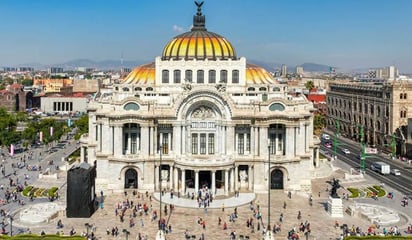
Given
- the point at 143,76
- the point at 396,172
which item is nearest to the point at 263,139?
the point at 143,76

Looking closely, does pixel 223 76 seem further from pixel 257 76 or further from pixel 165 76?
pixel 165 76

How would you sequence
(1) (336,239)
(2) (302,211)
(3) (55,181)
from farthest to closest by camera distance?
(3) (55,181), (2) (302,211), (1) (336,239)

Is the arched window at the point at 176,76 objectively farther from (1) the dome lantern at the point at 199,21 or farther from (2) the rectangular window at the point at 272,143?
(2) the rectangular window at the point at 272,143

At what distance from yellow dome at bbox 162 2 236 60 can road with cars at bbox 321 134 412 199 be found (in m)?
35.4

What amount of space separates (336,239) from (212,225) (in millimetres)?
15118

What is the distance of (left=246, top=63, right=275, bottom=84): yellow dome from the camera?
89.9 metres

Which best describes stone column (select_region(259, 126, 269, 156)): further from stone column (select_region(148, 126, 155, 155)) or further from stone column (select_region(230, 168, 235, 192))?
stone column (select_region(148, 126, 155, 155))

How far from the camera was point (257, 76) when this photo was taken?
9069 cm

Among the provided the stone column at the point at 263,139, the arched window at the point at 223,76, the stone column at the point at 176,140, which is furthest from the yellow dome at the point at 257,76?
the stone column at the point at 176,140

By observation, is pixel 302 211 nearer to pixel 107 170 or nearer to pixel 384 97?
pixel 107 170

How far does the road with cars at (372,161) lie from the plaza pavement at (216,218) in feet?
29.8

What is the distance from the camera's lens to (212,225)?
63406mm

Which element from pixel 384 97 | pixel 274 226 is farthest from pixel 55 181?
pixel 384 97

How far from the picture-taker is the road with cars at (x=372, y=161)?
289ft
